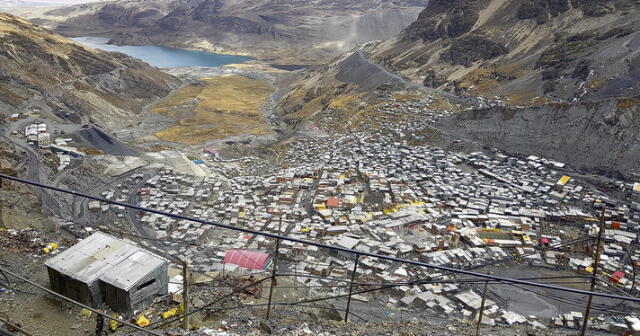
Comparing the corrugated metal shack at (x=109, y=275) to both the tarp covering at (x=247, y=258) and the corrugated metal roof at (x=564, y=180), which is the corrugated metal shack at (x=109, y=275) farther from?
the corrugated metal roof at (x=564, y=180)

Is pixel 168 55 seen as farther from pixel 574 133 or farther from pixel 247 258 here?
pixel 247 258

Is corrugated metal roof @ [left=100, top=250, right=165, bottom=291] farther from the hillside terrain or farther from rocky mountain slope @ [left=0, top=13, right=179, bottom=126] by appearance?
rocky mountain slope @ [left=0, top=13, right=179, bottom=126]

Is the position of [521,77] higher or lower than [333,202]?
higher

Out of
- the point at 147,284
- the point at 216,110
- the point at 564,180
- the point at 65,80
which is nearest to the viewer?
the point at 147,284

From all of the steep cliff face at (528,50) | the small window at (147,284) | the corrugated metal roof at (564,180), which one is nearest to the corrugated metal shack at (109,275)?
the small window at (147,284)

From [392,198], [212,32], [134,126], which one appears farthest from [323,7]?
[392,198]

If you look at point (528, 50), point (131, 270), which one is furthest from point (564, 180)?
point (131, 270)

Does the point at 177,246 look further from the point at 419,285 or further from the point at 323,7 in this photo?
the point at 323,7
